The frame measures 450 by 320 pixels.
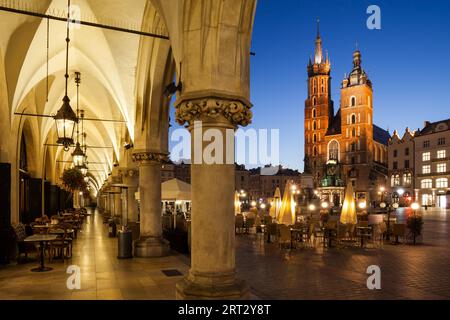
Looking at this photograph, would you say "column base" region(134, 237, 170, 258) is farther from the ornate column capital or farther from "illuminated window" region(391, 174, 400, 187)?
"illuminated window" region(391, 174, 400, 187)

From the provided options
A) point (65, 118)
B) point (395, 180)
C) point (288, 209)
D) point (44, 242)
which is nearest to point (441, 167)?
point (395, 180)

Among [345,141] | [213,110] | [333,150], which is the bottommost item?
[213,110]

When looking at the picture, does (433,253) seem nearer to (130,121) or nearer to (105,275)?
(105,275)

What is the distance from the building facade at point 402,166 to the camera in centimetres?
6281

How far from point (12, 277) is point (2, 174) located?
367 cm

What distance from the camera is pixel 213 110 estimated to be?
5.41m

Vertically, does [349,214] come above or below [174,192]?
below

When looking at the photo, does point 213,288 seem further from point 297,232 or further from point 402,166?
point 402,166

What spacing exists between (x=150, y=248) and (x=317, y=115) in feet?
280

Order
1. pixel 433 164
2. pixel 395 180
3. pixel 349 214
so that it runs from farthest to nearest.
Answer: pixel 395 180 < pixel 433 164 < pixel 349 214

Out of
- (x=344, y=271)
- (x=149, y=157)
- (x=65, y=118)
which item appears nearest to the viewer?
(x=344, y=271)

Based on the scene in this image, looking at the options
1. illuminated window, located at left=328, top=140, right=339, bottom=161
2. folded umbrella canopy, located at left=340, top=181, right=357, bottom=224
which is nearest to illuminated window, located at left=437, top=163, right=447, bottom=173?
illuminated window, located at left=328, top=140, right=339, bottom=161

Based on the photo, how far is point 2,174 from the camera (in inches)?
434
